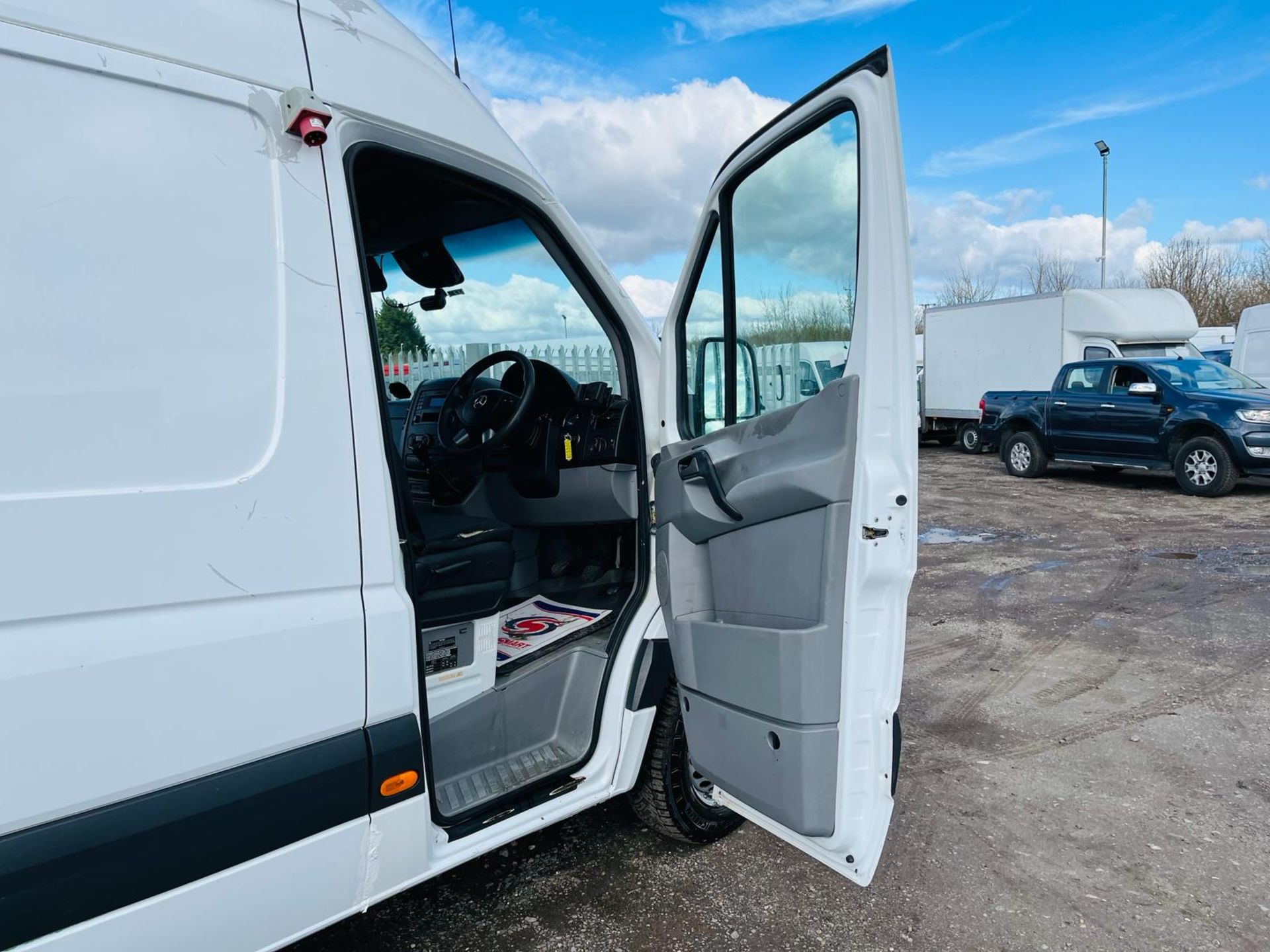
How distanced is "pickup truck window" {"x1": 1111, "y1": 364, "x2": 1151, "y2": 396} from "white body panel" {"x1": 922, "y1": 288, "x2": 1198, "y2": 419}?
98.0 inches

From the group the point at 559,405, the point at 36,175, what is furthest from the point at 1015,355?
the point at 36,175

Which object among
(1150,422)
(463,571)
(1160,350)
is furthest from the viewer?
(1160,350)

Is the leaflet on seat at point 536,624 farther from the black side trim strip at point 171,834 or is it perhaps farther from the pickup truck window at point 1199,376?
the pickup truck window at point 1199,376

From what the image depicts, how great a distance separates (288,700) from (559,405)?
195 centimetres

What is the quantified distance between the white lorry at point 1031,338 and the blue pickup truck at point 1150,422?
201 cm

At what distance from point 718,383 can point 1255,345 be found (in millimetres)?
13834

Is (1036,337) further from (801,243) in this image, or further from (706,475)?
(706,475)

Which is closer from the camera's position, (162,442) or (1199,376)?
(162,442)

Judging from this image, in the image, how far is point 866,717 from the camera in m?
1.93

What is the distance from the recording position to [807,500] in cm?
196

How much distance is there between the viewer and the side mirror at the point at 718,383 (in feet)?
7.87

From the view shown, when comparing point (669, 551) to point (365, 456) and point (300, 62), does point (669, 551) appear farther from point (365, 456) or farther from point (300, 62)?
point (300, 62)

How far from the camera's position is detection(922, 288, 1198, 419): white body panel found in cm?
1312

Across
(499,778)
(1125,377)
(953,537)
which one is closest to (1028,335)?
(1125,377)
